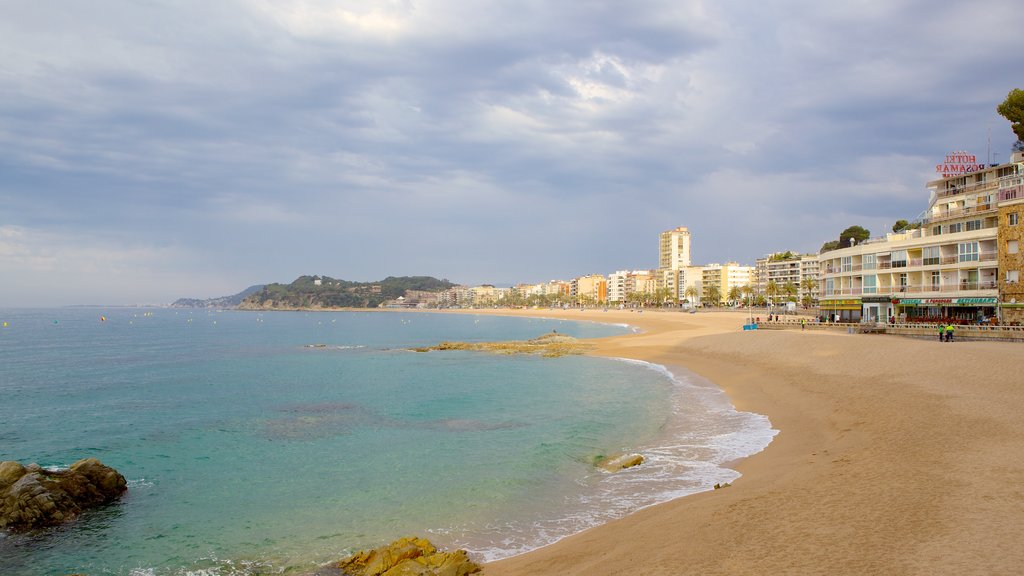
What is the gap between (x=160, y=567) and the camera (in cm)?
1002

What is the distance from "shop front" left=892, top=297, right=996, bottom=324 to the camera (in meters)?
38.9

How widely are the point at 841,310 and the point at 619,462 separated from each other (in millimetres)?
45149

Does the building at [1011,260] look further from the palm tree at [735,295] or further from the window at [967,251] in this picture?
the palm tree at [735,295]

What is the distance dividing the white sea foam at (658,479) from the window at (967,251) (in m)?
30.4

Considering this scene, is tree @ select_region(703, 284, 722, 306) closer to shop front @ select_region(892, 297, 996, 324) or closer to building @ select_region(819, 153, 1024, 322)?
building @ select_region(819, 153, 1024, 322)

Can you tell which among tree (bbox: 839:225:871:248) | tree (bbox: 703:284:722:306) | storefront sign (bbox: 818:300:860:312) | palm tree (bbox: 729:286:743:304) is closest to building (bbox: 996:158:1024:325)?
storefront sign (bbox: 818:300:860:312)

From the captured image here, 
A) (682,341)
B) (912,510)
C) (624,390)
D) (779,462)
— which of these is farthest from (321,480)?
(682,341)

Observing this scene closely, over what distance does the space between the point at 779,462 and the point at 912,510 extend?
5056 mm

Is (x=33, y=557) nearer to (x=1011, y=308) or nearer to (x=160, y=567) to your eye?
(x=160, y=567)

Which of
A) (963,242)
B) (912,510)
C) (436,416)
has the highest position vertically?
(963,242)

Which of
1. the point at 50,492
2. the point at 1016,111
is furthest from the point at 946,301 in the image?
the point at 50,492

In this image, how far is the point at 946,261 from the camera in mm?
42000

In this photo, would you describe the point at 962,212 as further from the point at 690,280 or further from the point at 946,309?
the point at 690,280

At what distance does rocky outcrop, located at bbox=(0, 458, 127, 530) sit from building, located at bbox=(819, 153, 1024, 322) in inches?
1876
